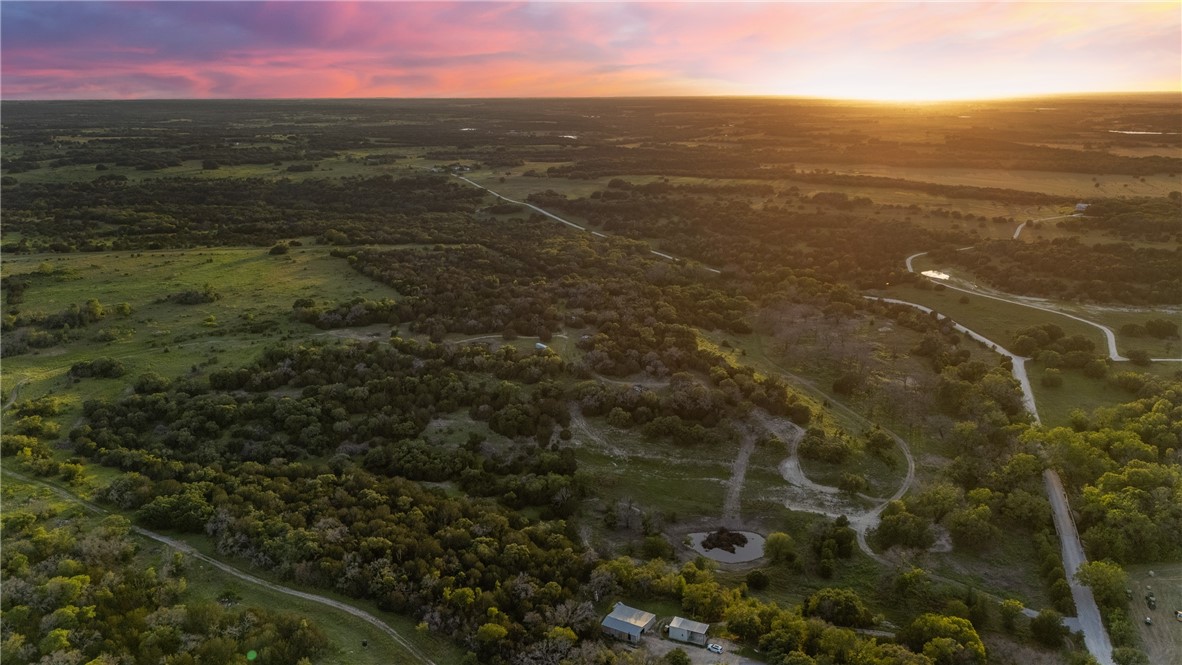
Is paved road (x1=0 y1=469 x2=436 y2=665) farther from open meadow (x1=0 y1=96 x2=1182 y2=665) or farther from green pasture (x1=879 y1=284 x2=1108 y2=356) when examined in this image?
green pasture (x1=879 y1=284 x2=1108 y2=356)

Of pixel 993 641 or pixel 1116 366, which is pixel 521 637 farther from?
pixel 1116 366

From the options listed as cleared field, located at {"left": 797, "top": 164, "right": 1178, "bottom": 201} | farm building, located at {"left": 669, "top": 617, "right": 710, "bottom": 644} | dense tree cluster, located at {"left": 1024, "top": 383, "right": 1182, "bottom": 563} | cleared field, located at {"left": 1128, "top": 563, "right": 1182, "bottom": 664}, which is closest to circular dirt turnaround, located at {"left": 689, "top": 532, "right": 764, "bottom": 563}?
farm building, located at {"left": 669, "top": 617, "right": 710, "bottom": 644}

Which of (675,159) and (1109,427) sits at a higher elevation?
(675,159)

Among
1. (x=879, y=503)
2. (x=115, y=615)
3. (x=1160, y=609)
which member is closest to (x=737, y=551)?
(x=879, y=503)

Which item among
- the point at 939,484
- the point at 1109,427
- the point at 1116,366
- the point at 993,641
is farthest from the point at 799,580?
the point at 1116,366

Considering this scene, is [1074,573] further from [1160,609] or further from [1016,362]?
[1016,362]

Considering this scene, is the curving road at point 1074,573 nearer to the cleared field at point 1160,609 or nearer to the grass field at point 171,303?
the cleared field at point 1160,609
